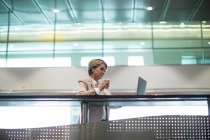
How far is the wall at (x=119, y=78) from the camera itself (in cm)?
1020

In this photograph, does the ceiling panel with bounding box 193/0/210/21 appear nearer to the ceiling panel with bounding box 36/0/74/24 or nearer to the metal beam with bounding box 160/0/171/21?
the metal beam with bounding box 160/0/171/21

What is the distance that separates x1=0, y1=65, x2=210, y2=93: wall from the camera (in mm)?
10203

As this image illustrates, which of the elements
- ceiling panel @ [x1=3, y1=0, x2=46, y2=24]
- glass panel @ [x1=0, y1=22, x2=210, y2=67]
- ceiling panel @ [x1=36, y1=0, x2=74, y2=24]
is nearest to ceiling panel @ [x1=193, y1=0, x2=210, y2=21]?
glass panel @ [x1=0, y1=22, x2=210, y2=67]

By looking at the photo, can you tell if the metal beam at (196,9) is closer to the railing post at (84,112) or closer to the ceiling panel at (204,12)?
the ceiling panel at (204,12)

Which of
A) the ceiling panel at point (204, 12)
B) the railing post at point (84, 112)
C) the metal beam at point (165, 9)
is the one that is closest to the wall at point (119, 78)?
the metal beam at point (165, 9)

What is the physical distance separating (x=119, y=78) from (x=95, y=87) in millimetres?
6716

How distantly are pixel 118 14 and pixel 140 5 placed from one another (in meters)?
0.87

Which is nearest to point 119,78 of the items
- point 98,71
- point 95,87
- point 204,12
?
point 204,12

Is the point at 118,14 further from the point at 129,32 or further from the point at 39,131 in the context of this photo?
the point at 39,131

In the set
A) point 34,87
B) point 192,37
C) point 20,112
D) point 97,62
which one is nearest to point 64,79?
point 34,87

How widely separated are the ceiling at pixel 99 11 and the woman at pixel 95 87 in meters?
7.25

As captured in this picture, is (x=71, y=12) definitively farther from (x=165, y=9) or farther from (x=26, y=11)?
(x=165, y=9)

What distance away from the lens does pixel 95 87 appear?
11.9ft

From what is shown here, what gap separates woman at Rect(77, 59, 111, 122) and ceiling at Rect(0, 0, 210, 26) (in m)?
7.25
